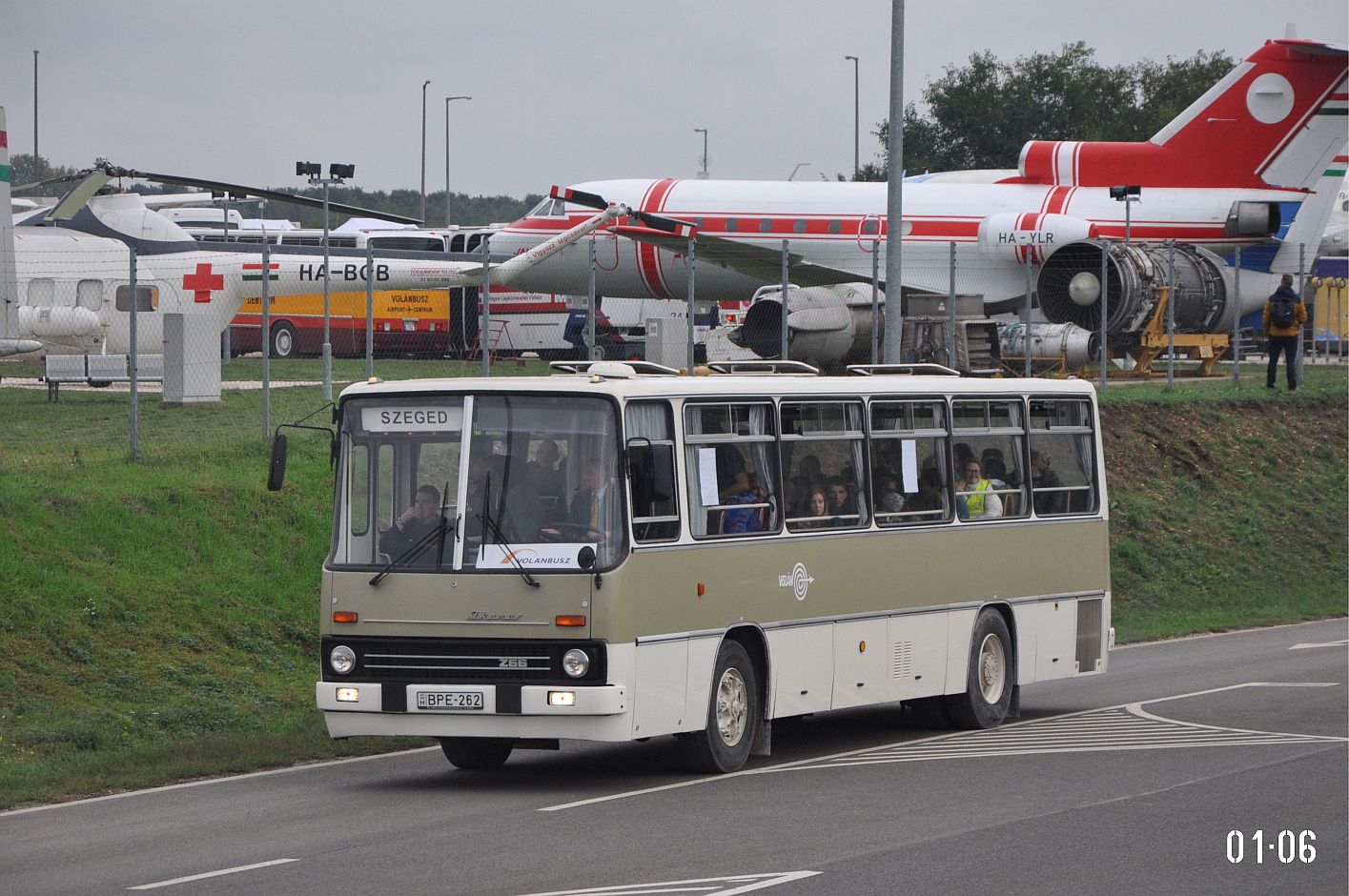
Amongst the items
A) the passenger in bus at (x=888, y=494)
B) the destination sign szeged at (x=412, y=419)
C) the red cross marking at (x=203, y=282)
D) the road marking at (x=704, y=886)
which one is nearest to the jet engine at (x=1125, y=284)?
the red cross marking at (x=203, y=282)

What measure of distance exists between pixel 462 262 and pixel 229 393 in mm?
8038

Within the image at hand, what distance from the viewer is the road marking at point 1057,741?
1413cm

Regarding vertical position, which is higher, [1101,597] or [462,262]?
[462,262]

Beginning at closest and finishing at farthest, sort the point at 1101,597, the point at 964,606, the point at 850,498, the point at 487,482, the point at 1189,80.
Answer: the point at 487,482 < the point at 850,498 < the point at 964,606 < the point at 1101,597 < the point at 1189,80

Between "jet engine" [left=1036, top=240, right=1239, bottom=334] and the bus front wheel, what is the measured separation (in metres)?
21.7

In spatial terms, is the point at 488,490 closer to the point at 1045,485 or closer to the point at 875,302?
the point at 1045,485

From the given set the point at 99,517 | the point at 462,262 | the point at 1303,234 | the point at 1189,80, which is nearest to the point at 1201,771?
the point at 99,517

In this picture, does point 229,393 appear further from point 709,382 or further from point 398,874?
point 398,874

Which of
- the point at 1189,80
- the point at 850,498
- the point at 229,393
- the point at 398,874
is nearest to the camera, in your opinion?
the point at 398,874

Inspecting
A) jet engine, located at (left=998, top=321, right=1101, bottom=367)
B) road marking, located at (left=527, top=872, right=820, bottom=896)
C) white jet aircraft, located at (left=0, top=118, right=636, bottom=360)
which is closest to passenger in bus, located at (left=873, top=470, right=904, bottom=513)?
road marking, located at (left=527, top=872, right=820, bottom=896)

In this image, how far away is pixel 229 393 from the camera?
94.1ft

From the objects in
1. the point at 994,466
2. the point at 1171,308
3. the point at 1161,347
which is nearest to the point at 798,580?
the point at 994,466

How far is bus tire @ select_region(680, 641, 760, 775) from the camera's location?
43.5 feet
